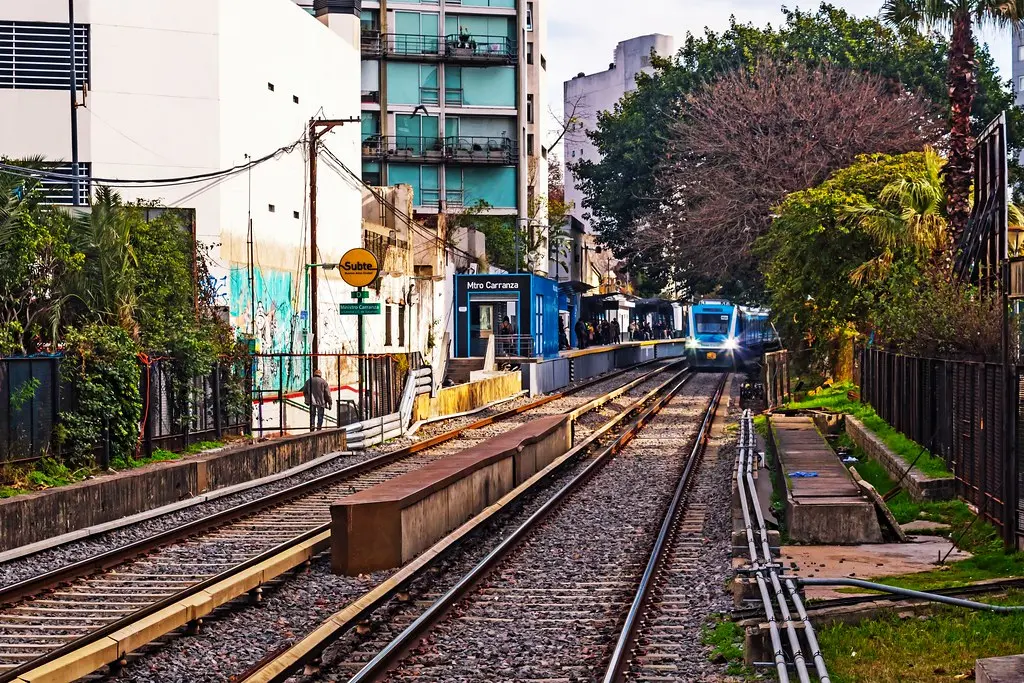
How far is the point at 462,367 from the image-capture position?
47656 millimetres

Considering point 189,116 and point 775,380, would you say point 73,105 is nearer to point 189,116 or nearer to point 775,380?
point 189,116

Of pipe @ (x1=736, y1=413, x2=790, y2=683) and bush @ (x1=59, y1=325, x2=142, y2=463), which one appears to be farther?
bush @ (x1=59, y1=325, x2=142, y2=463)

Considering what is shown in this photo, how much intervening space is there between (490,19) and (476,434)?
5496cm

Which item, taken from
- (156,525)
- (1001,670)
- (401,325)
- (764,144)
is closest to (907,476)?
(156,525)

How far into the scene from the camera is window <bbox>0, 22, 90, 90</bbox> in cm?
3067

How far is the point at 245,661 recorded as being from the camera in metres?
9.77

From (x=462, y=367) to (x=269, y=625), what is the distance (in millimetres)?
36661

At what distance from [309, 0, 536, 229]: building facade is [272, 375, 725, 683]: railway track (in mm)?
59847

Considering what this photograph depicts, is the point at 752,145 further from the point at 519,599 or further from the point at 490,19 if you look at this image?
the point at 519,599

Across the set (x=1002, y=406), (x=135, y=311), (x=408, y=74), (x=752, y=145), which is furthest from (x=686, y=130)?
(x=1002, y=406)

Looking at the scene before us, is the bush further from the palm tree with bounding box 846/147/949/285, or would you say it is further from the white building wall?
the white building wall

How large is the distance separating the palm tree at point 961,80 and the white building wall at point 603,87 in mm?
76202

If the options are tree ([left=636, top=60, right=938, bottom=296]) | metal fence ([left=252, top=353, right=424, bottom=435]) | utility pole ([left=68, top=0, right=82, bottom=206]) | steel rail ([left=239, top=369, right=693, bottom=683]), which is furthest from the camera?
tree ([left=636, top=60, right=938, bottom=296])

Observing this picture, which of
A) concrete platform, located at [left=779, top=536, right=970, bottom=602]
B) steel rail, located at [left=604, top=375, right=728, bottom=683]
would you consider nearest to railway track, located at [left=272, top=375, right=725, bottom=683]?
steel rail, located at [left=604, top=375, right=728, bottom=683]
